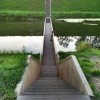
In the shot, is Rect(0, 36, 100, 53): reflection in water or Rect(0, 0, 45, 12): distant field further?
Rect(0, 0, 45, 12): distant field

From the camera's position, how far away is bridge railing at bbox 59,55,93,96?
8.24 meters

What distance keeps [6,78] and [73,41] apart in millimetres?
15597

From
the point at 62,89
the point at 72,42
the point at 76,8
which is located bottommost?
the point at 76,8

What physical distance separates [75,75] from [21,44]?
13.7 m

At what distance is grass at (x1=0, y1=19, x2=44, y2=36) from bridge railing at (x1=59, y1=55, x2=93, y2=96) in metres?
17.0

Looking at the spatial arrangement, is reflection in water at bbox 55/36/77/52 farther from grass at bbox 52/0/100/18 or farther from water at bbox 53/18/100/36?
grass at bbox 52/0/100/18

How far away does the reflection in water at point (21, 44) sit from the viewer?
21125mm

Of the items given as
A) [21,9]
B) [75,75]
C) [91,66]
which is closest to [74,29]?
[21,9]

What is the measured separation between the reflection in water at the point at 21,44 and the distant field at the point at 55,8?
14742mm

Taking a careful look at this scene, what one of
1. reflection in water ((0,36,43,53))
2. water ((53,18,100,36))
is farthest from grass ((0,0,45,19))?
reflection in water ((0,36,43,53))

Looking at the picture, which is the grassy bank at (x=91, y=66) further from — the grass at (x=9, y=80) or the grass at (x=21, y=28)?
the grass at (x=21, y=28)

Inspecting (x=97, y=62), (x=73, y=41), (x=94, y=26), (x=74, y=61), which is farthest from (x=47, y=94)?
(x=94, y=26)

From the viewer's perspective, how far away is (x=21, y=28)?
107 feet

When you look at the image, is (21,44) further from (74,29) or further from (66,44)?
(74,29)
